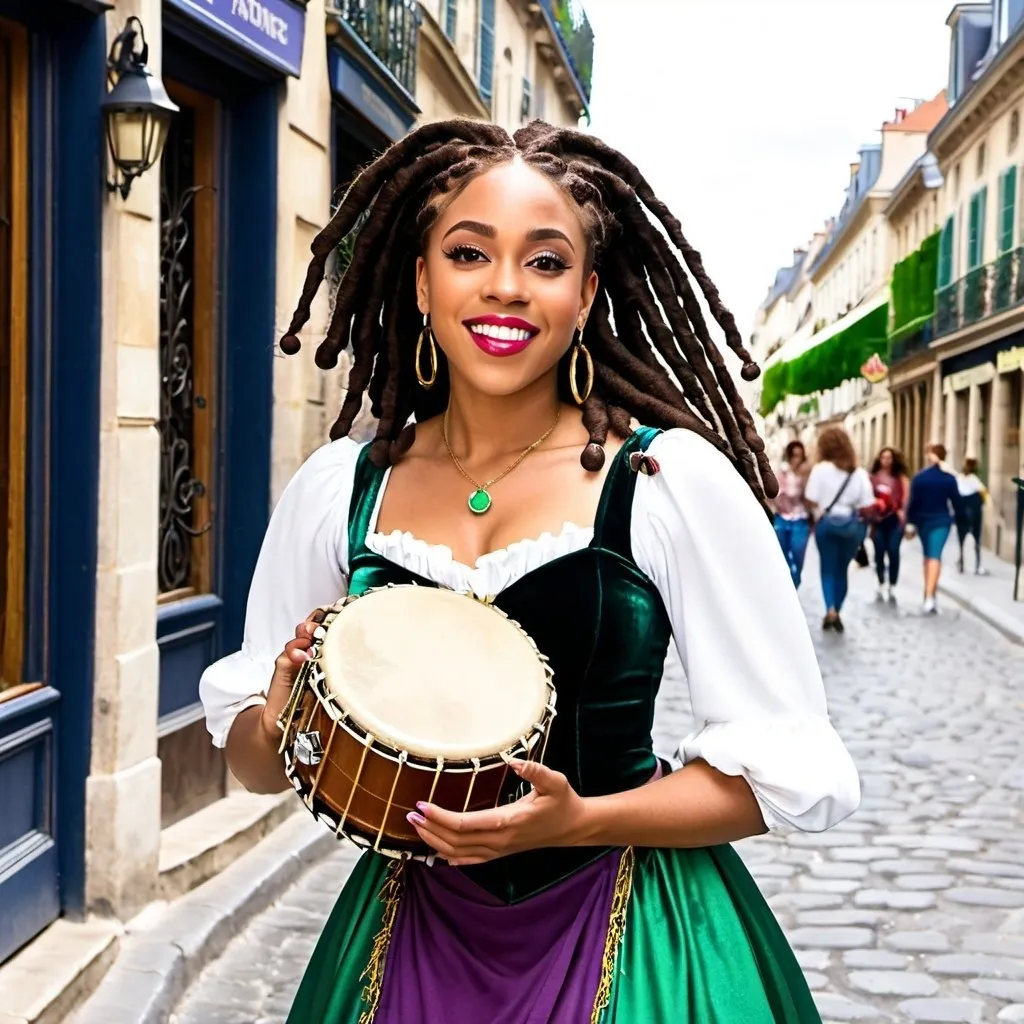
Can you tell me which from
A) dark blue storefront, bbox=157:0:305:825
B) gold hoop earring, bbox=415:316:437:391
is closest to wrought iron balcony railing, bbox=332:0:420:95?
dark blue storefront, bbox=157:0:305:825

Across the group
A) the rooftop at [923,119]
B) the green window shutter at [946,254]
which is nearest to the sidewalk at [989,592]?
the green window shutter at [946,254]

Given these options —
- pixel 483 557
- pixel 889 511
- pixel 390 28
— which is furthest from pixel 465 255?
pixel 889 511

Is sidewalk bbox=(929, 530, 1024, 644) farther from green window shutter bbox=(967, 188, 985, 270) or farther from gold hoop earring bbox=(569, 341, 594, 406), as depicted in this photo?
gold hoop earring bbox=(569, 341, 594, 406)

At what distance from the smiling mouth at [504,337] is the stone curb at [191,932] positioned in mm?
2661

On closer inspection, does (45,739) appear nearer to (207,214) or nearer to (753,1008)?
(207,214)

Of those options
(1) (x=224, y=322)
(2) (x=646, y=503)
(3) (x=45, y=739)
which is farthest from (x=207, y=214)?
(2) (x=646, y=503)

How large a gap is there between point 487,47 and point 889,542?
21.7ft

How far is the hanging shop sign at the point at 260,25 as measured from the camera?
5031 mm

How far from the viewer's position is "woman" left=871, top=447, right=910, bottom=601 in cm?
1388

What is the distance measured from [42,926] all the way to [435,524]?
288 centimetres

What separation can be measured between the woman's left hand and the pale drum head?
0.21ft

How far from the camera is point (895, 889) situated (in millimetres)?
5215

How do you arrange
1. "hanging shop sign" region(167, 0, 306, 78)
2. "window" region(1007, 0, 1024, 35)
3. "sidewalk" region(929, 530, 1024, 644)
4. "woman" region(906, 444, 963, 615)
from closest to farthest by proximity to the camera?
"hanging shop sign" region(167, 0, 306, 78), "sidewalk" region(929, 530, 1024, 644), "woman" region(906, 444, 963, 615), "window" region(1007, 0, 1024, 35)

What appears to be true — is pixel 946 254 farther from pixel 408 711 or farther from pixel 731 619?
pixel 408 711
